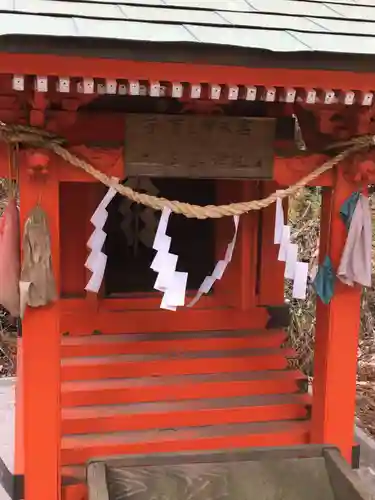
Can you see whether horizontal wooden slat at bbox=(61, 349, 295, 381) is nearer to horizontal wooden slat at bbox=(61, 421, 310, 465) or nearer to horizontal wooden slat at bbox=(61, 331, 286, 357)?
horizontal wooden slat at bbox=(61, 331, 286, 357)

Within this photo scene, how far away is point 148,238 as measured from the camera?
14.4 ft

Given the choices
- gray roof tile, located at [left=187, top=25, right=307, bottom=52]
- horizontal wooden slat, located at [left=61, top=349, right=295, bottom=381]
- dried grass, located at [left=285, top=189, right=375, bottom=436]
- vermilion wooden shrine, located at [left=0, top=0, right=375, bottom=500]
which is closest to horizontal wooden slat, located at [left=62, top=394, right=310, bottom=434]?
vermilion wooden shrine, located at [left=0, top=0, right=375, bottom=500]

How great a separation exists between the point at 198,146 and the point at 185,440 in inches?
73.4

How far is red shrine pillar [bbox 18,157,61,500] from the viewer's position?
3123 mm

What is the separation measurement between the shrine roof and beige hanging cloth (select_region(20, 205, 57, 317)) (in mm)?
948

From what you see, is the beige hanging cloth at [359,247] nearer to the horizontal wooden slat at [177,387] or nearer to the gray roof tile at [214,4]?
the horizontal wooden slat at [177,387]

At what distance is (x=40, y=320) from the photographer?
3.20 metres

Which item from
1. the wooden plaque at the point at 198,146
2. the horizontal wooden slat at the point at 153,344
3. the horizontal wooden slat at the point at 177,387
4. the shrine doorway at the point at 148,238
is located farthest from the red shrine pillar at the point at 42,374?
the shrine doorway at the point at 148,238

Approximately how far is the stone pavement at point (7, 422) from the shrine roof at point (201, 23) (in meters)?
2.74

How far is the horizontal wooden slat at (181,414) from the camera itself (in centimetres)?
380

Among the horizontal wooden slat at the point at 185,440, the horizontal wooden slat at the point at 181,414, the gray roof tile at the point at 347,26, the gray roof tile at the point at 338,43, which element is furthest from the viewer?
the horizontal wooden slat at the point at 181,414

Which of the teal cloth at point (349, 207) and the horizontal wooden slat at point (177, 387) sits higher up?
the teal cloth at point (349, 207)

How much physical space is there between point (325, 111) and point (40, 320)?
1.93 meters

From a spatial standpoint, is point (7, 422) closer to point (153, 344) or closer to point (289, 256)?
point (153, 344)
